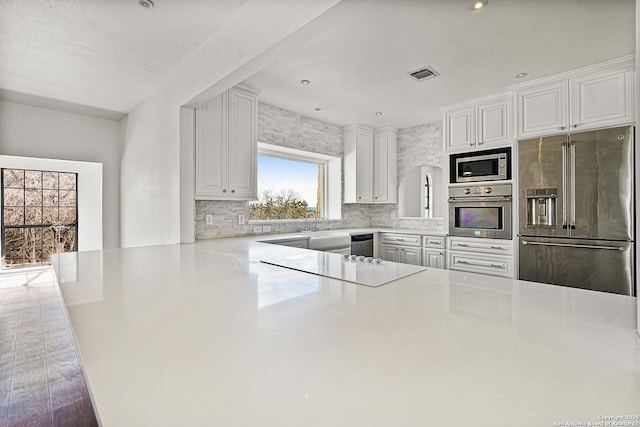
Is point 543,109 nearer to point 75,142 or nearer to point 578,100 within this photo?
point 578,100

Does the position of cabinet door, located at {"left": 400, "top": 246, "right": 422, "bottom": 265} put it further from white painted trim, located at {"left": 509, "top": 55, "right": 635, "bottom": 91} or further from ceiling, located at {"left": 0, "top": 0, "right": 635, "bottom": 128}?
white painted trim, located at {"left": 509, "top": 55, "right": 635, "bottom": 91}

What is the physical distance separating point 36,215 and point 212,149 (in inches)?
120

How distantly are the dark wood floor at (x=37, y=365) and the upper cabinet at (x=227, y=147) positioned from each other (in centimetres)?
161

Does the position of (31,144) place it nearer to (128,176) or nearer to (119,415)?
(128,176)

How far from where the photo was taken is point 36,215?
4.12 metres

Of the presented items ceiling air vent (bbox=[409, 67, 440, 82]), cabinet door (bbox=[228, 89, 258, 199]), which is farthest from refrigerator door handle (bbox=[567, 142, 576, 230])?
cabinet door (bbox=[228, 89, 258, 199])

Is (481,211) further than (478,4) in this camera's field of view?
Yes

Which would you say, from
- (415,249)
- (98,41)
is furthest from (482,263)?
(98,41)

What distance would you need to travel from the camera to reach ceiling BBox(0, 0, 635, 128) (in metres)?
1.89

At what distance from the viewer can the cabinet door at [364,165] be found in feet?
15.4

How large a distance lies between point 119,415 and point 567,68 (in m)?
3.74

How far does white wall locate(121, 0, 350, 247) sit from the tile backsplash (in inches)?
17.3

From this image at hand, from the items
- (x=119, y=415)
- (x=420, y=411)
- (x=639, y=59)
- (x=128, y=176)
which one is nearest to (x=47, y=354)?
(x=128, y=176)

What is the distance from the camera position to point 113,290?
1.11 meters
